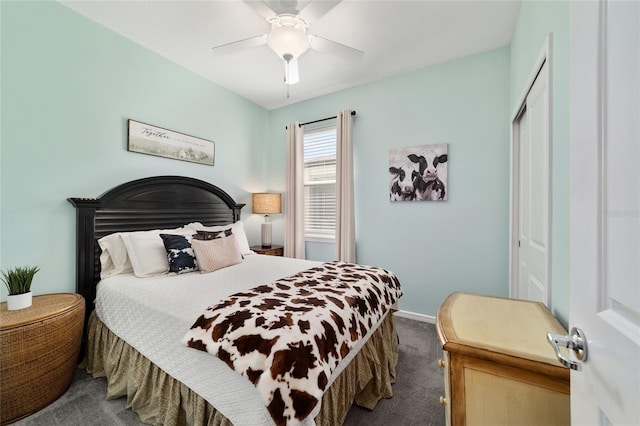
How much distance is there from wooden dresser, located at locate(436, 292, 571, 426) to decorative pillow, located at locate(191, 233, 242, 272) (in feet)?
6.21

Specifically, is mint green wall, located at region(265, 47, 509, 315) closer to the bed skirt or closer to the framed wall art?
the bed skirt

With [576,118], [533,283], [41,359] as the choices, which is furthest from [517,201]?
[41,359]

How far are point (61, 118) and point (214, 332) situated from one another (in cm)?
224

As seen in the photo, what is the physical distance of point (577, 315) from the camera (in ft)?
2.00

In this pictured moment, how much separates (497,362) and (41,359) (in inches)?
98.3

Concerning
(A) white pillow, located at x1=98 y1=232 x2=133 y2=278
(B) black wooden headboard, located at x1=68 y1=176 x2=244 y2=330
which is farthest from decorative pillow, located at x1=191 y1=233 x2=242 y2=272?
(B) black wooden headboard, located at x1=68 y1=176 x2=244 y2=330

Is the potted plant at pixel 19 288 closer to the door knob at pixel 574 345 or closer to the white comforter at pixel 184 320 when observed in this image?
the white comforter at pixel 184 320

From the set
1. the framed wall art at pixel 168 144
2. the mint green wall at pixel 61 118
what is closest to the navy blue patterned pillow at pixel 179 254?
the mint green wall at pixel 61 118

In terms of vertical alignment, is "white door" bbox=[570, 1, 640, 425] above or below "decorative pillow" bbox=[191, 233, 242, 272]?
above

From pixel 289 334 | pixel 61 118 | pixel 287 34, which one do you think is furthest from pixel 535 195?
pixel 61 118

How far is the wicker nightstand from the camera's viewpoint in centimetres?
149

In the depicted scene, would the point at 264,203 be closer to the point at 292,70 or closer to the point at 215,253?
the point at 215,253

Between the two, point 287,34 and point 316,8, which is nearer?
point 316,8

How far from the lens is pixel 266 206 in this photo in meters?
3.71
